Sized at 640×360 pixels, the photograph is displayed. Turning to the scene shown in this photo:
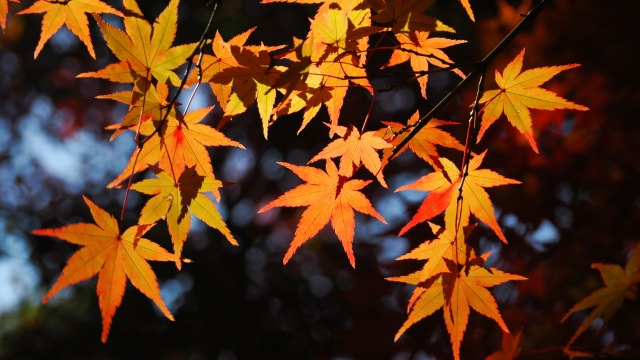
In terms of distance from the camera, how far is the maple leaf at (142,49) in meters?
0.97

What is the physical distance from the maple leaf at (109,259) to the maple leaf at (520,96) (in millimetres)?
750

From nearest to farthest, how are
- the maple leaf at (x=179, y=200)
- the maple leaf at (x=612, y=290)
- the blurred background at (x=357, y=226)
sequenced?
the maple leaf at (x=179, y=200) < the maple leaf at (x=612, y=290) < the blurred background at (x=357, y=226)

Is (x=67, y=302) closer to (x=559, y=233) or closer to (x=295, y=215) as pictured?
(x=295, y=215)

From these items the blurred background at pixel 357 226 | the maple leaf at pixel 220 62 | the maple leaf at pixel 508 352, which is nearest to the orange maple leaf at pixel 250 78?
the maple leaf at pixel 220 62

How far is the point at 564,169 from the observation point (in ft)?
12.5

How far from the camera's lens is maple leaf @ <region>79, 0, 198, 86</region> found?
97 cm

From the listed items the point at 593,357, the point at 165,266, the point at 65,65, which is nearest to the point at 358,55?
the point at 593,357

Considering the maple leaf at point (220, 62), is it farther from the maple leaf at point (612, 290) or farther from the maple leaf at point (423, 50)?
the maple leaf at point (612, 290)

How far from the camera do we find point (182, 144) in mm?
1158

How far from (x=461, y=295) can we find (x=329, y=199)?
1.21 ft

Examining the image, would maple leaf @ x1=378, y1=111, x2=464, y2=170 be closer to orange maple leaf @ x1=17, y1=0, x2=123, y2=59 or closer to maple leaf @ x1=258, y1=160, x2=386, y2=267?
maple leaf @ x1=258, y1=160, x2=386, y2=267

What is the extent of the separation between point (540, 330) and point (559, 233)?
734 millimetres

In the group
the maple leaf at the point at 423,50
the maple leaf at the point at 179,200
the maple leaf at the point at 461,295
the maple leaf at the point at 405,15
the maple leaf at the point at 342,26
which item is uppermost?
the maple leaf at the point at 405,15

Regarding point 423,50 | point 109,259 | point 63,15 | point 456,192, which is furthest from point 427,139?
point 63,15
